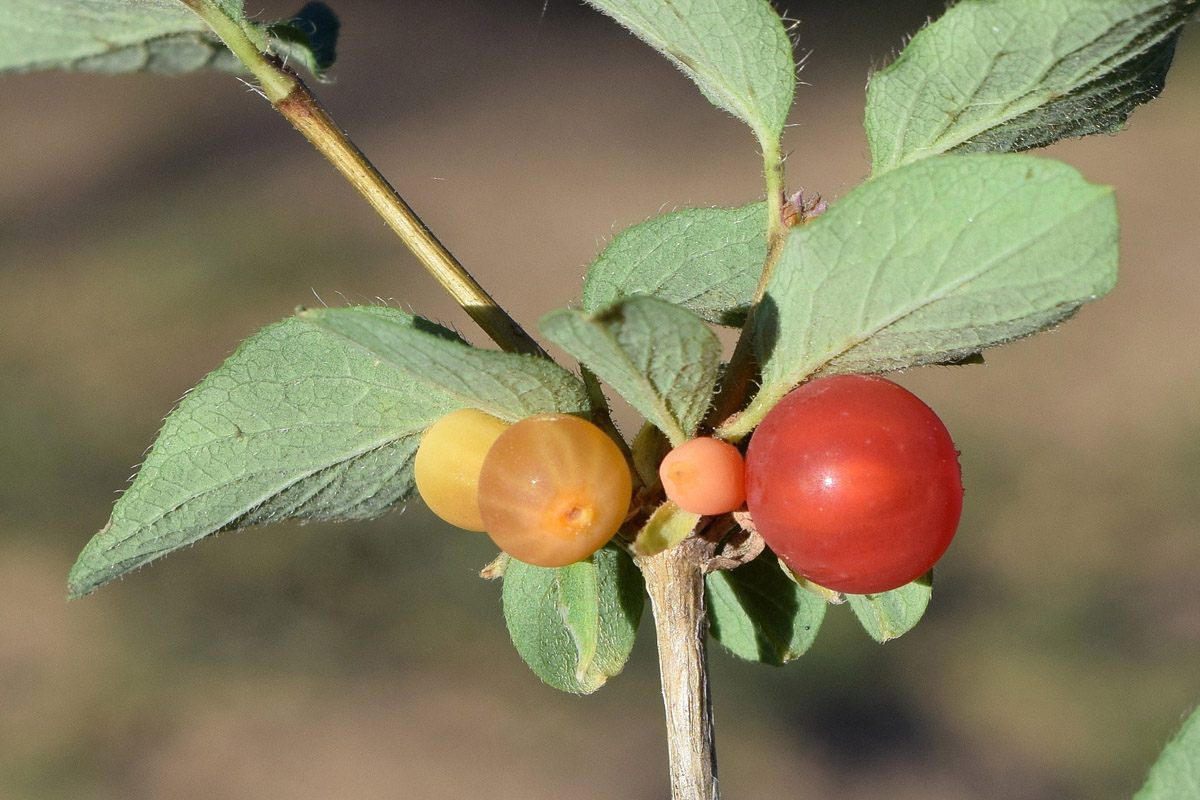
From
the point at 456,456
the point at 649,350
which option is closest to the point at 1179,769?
the point at 649,350

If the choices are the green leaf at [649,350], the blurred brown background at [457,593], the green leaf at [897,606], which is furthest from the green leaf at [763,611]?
the blurred brown background at [457,593]

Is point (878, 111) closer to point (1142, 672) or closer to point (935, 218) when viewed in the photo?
point (935, 218)

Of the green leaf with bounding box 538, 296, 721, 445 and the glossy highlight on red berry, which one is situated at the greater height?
the green leaf with bounding box 538, 296, 721, 445

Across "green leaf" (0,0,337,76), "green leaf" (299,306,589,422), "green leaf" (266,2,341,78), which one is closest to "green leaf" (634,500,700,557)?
"green leaf" (299,306,589,422)

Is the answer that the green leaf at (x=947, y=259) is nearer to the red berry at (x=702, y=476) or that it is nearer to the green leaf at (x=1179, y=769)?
the red berry at (x=702, y=476)

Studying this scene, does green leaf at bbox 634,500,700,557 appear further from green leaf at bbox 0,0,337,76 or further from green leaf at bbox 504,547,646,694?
green leaf at bbox 0,0,337,76
